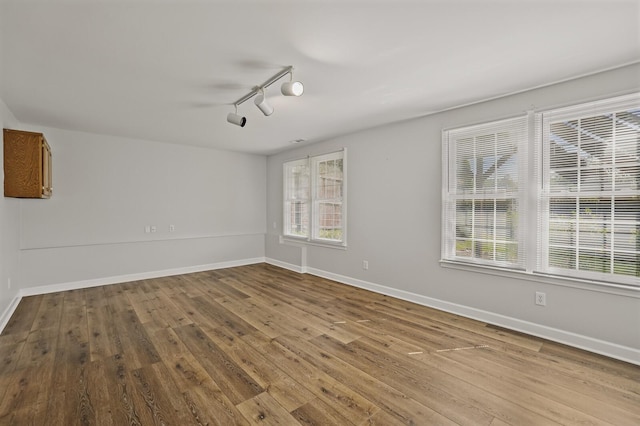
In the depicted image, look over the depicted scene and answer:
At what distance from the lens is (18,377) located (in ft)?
7.30

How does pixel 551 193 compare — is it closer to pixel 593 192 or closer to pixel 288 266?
pixel 593 192

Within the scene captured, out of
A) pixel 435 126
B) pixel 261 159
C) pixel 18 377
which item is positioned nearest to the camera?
pixel 18 377

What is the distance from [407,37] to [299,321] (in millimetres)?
2964

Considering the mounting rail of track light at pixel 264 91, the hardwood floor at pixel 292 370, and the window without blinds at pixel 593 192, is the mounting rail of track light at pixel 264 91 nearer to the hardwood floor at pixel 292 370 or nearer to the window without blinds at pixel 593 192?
the hardwood floor at pixel 292 370

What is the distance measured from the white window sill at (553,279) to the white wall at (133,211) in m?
4.46

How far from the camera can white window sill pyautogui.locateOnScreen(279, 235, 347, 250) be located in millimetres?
5014

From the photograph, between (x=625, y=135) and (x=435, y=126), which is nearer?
(x=625, y=135)

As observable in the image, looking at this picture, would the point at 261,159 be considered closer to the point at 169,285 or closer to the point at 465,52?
the point at 169,285

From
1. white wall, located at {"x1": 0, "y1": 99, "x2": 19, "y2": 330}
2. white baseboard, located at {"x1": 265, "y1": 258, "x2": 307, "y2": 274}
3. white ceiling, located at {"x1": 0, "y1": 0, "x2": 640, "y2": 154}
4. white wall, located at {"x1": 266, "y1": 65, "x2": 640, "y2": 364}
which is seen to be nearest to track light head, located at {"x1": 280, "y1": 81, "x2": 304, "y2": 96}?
white ceiling, located at {"x1": 0, "y1": 0, "x2": 640, "y2": 154}

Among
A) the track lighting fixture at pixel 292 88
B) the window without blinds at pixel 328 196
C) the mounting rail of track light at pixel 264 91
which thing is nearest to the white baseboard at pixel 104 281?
the window without blinds at pixel 328 196

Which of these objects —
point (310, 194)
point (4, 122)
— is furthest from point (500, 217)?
point (4, 122)

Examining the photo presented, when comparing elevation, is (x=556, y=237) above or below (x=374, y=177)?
below

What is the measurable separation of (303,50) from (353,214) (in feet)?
9.56

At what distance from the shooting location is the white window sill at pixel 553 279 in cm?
245
